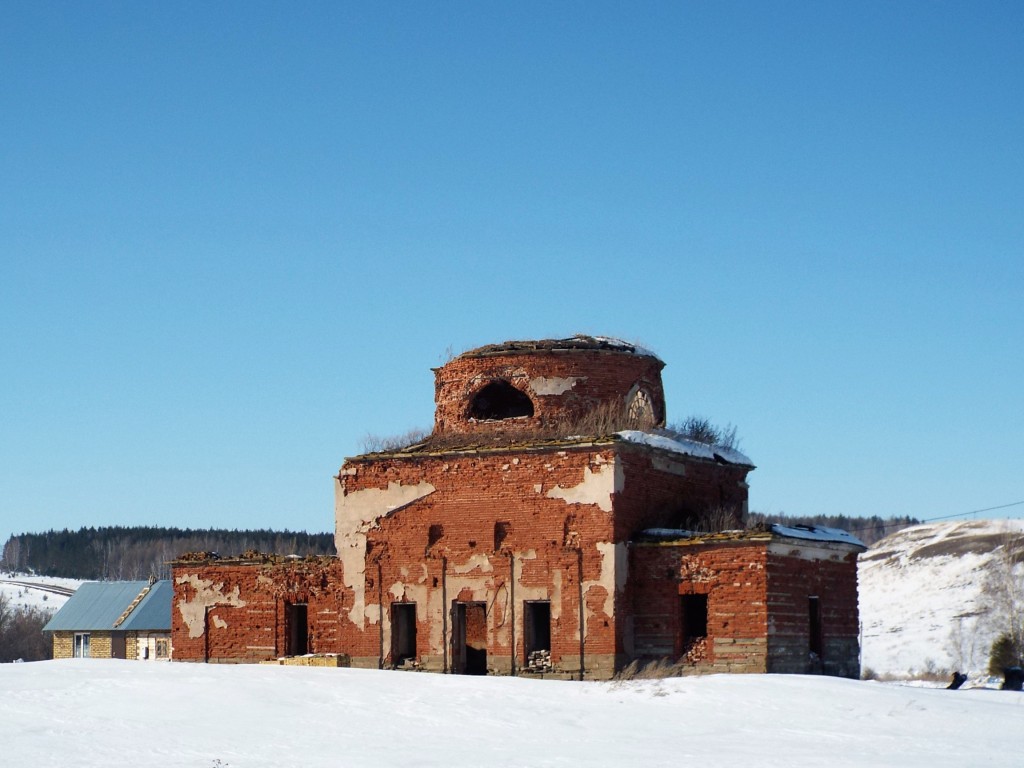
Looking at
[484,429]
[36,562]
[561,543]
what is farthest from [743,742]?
[36,562]

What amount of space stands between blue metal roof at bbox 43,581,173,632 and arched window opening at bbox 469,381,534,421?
28.8 metres

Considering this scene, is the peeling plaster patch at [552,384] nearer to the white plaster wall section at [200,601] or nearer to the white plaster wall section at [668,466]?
the white plaster wall section at [668,466]

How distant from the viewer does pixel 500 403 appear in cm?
2534

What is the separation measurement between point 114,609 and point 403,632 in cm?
3199

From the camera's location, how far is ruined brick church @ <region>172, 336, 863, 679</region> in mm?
21406

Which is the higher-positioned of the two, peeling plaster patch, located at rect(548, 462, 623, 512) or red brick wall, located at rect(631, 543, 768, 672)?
peeling plaster patch, located at rect(548, 462, 623, 512)

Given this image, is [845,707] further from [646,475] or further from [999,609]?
[999,609]

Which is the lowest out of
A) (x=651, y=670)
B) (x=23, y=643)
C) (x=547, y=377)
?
(x=23, y=643)

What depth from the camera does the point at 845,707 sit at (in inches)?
678

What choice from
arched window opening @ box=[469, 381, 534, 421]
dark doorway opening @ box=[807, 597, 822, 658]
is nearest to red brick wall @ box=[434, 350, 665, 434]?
arched window opening @ box=[469, 381, 534, 421]

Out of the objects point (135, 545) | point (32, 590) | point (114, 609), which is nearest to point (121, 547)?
point (135, 545)

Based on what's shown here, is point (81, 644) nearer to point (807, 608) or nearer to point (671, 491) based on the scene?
point (671, 491)

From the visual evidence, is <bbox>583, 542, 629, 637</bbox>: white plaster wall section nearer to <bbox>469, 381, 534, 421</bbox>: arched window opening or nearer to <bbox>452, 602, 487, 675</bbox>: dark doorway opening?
<bbox>452, 602, 487, 675</bbox>: dark doorway opening

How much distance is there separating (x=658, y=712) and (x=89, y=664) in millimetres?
9448
